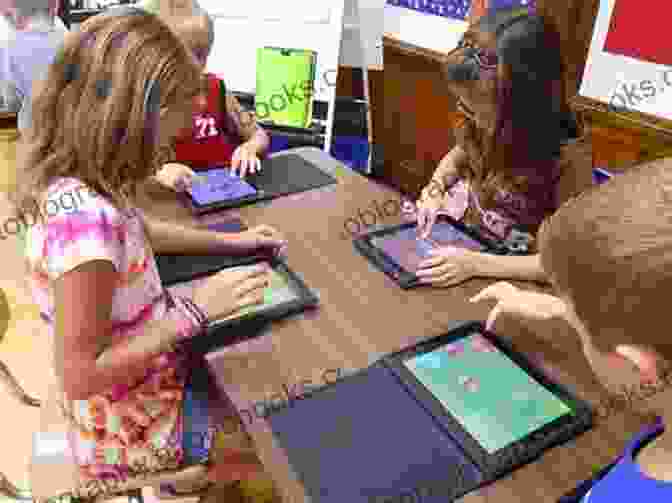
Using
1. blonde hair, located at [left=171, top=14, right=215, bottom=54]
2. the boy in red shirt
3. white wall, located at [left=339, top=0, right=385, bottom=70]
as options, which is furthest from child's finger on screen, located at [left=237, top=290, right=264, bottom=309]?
white wall, located at [left=339, top=0, right=385, bottom=70]

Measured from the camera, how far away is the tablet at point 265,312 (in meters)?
0.93

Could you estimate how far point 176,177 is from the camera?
143cm

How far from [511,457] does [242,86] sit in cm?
239

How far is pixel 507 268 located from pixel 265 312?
0.50 m

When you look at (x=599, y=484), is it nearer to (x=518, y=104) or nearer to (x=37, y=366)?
(x=518, y=104)

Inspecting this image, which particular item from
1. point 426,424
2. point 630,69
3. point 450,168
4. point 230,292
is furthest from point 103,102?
point 630,69

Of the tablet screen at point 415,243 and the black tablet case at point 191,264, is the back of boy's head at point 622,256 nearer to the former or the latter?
the tablet screen at point 415,243

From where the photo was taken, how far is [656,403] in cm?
63

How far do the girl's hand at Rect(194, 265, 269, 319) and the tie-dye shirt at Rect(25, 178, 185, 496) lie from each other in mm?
85

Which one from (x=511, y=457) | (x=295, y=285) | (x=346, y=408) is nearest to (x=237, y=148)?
(x=295, y=285)

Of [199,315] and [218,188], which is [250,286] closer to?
[199,315]

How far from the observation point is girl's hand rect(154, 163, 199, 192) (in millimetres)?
1419

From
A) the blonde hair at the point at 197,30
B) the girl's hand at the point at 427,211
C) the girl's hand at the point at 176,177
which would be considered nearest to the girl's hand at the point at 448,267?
the girl's hand at the point at 427,211

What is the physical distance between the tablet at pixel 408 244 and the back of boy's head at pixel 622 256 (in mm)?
486
